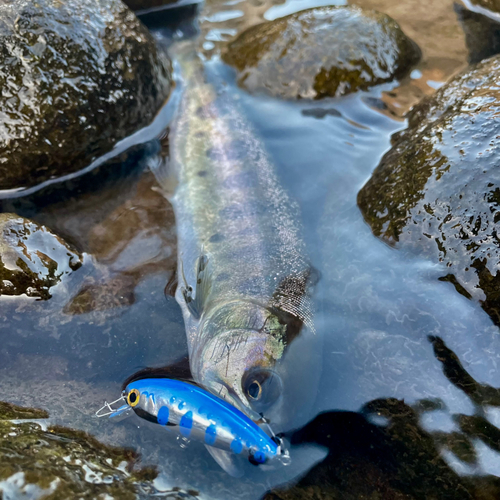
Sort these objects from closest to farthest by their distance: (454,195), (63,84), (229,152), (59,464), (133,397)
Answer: (59,464)
(133,397)
(454,195)
(63,84)
(229,152)

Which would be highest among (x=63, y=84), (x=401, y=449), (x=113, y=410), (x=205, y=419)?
(x=63, y=84)

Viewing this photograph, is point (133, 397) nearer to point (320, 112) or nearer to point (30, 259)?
point (30, 259)

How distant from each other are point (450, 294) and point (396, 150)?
1.44 metres

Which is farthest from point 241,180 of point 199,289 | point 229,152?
point 199,289

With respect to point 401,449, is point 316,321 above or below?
above

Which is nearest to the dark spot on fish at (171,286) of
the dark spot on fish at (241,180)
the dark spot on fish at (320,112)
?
the dark spot on fish at (241,180)

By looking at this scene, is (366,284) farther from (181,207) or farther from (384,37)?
(384,37)

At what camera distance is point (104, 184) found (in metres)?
4.07

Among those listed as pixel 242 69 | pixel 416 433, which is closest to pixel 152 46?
pixel 242 69

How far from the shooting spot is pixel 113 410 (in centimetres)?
266

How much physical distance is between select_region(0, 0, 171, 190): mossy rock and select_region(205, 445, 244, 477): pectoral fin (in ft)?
8.85

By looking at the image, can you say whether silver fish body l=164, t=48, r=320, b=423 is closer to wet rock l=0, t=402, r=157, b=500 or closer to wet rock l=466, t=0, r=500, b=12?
wet rock l=0, t=402, r=157, b=500

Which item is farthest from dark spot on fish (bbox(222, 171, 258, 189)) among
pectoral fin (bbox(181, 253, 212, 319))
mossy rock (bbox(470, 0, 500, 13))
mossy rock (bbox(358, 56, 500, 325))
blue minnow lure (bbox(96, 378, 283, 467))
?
mossy rock (bbox(470, 0, 500, 13))

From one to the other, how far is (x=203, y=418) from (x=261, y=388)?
0.38m
